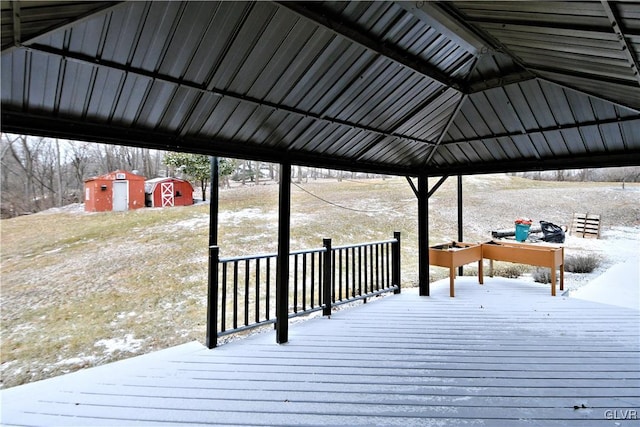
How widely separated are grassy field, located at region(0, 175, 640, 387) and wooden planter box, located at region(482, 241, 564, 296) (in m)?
2.20

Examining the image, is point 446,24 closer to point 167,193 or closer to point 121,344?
point 121,344

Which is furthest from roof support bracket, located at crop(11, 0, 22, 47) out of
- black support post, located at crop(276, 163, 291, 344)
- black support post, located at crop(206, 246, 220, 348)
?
black support post, located at crop(276, 163, 291, 344)

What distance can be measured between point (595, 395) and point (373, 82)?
345cm

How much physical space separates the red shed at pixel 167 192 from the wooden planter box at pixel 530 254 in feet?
28.4

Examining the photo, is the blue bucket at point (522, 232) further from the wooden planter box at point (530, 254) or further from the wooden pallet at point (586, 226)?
the wooden pallet at point (586, 226)

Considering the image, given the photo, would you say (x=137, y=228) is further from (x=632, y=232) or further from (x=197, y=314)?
(x=632, y=232)

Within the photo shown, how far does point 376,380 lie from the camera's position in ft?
9.53

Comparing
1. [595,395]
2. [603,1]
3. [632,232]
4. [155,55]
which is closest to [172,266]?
[155,55]

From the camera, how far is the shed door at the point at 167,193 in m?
9.48

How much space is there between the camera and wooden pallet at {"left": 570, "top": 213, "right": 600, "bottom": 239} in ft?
37.6

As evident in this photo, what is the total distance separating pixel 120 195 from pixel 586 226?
51.9 feet

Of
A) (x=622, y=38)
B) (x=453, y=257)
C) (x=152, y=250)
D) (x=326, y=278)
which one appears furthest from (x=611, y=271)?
(x=152, y=250)

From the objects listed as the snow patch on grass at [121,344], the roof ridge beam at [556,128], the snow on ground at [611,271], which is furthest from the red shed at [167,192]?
the snow on ground at [611,271]

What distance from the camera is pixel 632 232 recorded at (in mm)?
11797
